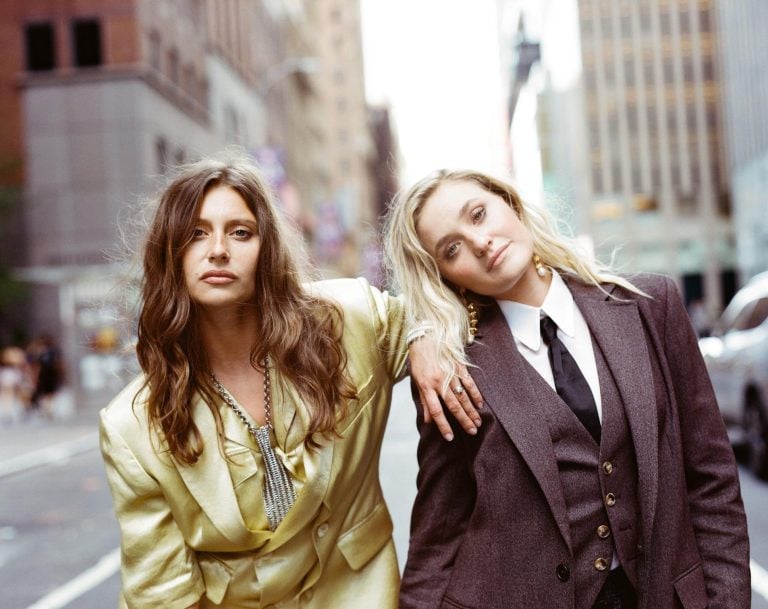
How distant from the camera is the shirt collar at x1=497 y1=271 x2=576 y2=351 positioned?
9.02 ft

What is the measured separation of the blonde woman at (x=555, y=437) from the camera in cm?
256

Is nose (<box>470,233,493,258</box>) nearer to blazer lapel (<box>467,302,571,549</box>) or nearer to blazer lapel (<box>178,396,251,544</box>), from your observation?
blazer lapel (<box>467,302,571,549</box>)

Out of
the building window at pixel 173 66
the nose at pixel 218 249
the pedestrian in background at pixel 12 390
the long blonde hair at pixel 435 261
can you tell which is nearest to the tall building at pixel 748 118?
the building window at pixel 173 66

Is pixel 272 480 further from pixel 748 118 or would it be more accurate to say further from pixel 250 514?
pixel 748 118

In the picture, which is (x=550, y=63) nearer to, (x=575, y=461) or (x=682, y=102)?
(x=682, y=102)

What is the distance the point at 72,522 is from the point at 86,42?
28.0 m

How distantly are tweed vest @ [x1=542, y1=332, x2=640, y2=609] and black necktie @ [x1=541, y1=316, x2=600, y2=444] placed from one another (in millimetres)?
37

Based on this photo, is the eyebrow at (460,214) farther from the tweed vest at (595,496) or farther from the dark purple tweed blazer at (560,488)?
the tweed vest at (595,496)

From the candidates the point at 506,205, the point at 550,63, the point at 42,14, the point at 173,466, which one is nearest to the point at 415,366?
the point at 506,205

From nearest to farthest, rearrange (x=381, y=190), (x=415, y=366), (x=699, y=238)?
(x=415, y=366)
(x=699, y=238)
(x=381, y=190)

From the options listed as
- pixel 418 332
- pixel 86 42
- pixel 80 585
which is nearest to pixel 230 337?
pixel 418 332

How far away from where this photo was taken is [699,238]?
7506 centimetres

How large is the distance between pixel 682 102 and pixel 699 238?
423 inches

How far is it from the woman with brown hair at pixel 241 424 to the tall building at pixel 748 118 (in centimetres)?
5206
